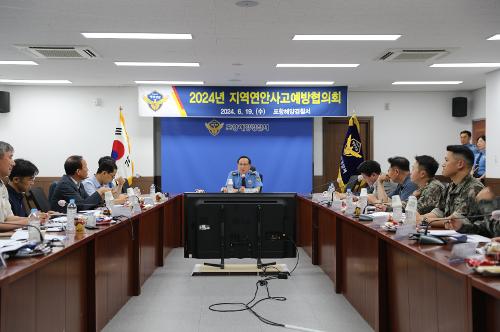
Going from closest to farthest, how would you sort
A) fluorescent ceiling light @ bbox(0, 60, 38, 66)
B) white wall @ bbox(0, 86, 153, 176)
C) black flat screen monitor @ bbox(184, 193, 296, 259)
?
black flat screen monitor @ bbox(184, 193, 296, 259)
fluorescent ceiling light @ bbox(0, 60, 38, 66)
white wall @ bbox(0, 86, 153, 176)

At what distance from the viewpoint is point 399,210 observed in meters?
3.21

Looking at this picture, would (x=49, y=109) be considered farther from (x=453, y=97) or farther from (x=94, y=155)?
(x=453, y=97)

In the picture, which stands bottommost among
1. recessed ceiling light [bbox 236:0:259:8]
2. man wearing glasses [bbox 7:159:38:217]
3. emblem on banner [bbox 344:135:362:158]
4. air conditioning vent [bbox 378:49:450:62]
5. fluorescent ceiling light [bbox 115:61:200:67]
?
man wearing glasses [bbox 7:159:38:217]

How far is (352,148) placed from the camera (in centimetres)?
762

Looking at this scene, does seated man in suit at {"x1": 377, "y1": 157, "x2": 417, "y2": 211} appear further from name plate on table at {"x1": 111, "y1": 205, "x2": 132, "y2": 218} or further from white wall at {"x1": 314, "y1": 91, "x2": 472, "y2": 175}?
white wall at {"x1": 314, "y1": 91, "x2": 472, "y2": 175}

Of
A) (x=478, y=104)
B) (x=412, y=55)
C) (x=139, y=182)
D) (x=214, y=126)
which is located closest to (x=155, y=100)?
(x=214, y=126)

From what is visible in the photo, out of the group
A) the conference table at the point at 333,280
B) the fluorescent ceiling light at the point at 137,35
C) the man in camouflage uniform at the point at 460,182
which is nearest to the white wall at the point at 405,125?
the conference table at the point at 333,280

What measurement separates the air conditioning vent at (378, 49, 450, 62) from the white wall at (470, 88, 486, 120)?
3.23m

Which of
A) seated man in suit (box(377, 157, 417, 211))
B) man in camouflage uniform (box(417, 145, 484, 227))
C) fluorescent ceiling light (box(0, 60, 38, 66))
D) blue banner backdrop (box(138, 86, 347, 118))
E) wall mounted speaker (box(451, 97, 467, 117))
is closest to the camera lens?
man in camouflage uniform (box(417, 145, 484, 227))

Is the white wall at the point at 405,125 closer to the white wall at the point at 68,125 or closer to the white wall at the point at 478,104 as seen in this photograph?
the white wall at the point at 478,104

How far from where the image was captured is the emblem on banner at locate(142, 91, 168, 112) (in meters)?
8.38

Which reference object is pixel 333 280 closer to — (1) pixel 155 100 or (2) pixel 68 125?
(1) pixel 155 100

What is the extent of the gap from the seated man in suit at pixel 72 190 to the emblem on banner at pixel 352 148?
4.21m

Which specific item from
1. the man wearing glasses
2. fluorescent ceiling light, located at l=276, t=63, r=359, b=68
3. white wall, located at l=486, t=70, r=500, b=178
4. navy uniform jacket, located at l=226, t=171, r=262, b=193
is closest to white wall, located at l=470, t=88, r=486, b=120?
white wall, located at l=486, t=70, r=500, b=178
